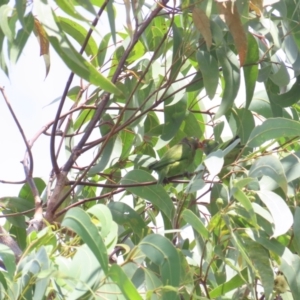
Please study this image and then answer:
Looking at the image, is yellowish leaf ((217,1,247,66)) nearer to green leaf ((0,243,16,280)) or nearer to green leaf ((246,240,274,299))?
green leaf ((246,240,274,299))

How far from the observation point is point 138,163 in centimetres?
149

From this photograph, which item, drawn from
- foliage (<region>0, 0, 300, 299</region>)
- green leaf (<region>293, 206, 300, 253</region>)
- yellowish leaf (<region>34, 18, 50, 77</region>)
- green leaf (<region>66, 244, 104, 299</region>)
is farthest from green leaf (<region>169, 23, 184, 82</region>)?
green leaf (<region>66, 244, 104, 299</region>)

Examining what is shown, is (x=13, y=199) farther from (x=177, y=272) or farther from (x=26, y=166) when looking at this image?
(x=177, y=272)

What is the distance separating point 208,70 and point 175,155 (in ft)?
0.70

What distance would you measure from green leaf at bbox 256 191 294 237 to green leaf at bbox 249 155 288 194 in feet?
0.08

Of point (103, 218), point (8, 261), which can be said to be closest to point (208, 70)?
point (103, 218)

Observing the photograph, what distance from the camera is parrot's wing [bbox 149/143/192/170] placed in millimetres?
1408

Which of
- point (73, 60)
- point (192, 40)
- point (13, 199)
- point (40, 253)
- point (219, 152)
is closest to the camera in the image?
point (73, 60)

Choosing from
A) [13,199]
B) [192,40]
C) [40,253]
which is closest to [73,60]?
[40,253]

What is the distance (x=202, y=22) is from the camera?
1.11 metres

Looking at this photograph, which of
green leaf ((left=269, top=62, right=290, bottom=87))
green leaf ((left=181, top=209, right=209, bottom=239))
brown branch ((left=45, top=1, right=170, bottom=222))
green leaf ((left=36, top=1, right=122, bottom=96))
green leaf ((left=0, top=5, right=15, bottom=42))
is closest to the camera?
green leaf ((left=36, top=1, right=122, bottom=96))

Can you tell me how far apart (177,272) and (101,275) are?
12 cm

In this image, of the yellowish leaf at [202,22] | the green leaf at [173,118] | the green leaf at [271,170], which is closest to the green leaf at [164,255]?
the green leaf at [271,170]

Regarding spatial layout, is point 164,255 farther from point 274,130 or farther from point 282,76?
point 282,76
